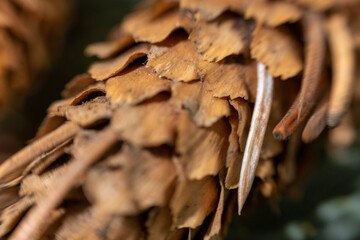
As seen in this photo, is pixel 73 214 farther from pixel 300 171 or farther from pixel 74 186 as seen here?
pixel 300 171

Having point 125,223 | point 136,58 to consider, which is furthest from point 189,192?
point 136,58

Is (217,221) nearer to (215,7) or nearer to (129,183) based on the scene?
(129,183)

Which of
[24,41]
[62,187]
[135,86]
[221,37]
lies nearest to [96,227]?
[62,187]

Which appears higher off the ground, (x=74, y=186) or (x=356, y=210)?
(x=74, y=186)

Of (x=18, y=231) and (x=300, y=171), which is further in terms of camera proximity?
(x=300, y=171)

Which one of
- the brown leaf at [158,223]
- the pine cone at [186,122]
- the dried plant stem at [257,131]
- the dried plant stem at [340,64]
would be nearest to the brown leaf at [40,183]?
the pine cone at [186,122]

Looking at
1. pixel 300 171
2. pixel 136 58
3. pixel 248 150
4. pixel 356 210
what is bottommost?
pixel 356 210

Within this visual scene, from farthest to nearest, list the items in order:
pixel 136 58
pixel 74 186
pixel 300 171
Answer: pixel 300 171
pixel 136 58
pixel 74 186
